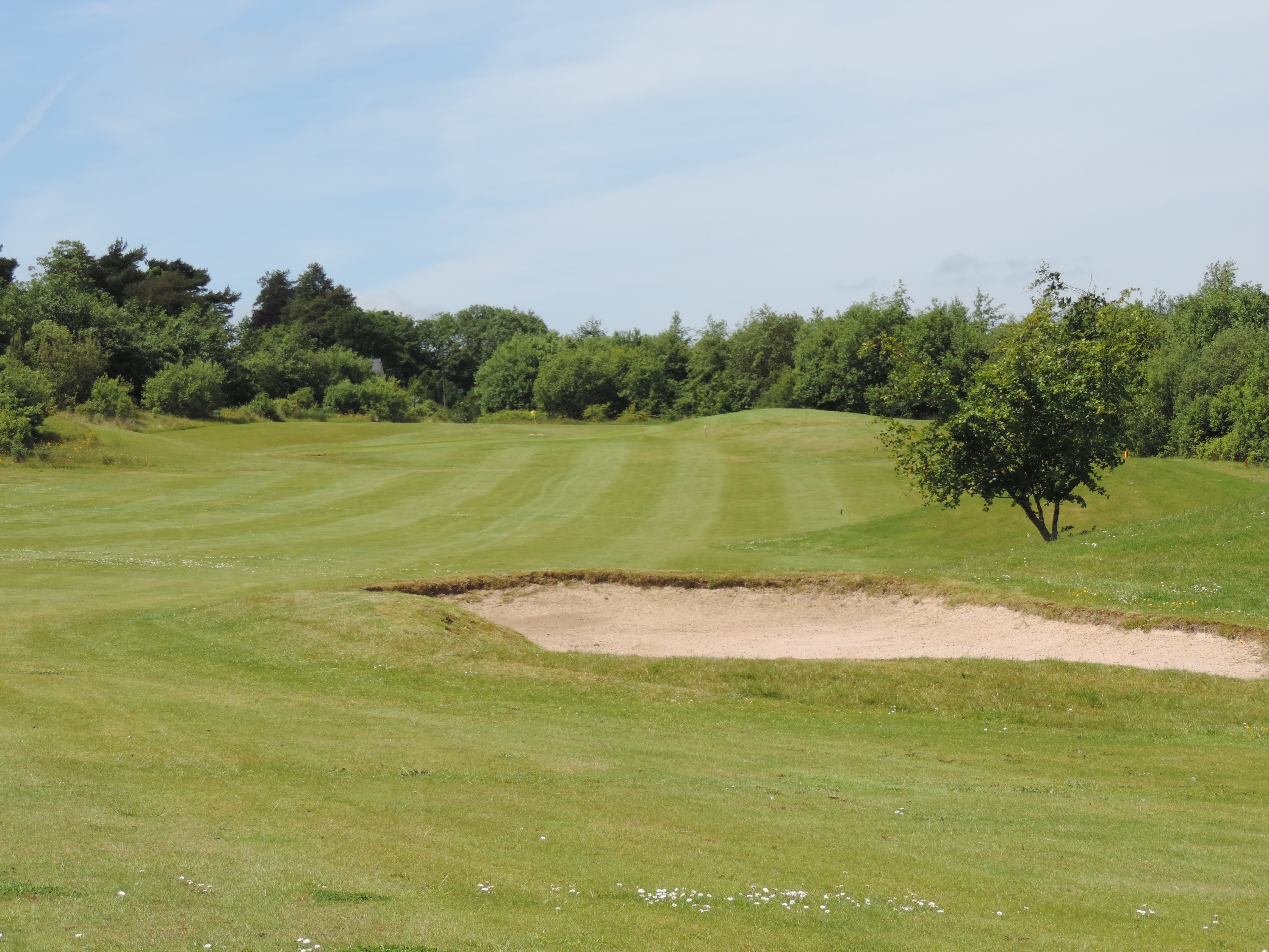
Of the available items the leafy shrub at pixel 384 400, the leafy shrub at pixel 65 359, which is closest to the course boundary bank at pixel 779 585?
the leafy shrub at pixel 65 359

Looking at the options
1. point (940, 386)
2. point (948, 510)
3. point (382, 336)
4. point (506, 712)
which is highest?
point (382, 336)

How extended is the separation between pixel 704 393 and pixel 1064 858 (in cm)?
10626

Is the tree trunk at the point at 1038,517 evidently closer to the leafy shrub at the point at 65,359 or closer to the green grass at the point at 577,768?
the green grass at the point at 577,768

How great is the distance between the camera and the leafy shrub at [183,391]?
77188 millimetres

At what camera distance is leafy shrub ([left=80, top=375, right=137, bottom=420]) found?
67875 millimetres

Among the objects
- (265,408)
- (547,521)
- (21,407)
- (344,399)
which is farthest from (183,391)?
(547,521)

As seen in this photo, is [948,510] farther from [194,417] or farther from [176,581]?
[194,417]

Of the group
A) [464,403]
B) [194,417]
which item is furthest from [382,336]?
[194,417]

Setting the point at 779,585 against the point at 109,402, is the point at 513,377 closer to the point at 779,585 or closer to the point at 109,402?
the point at 109,402

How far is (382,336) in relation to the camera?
446 ft

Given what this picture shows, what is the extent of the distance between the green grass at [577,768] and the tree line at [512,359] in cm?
1555

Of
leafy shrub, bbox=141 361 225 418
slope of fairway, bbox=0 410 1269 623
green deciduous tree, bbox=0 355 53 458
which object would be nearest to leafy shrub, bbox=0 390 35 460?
green deciduous tree, bbox=0 355 53 458

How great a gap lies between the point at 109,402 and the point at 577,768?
67702 mm

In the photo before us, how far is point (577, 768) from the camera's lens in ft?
36.2
